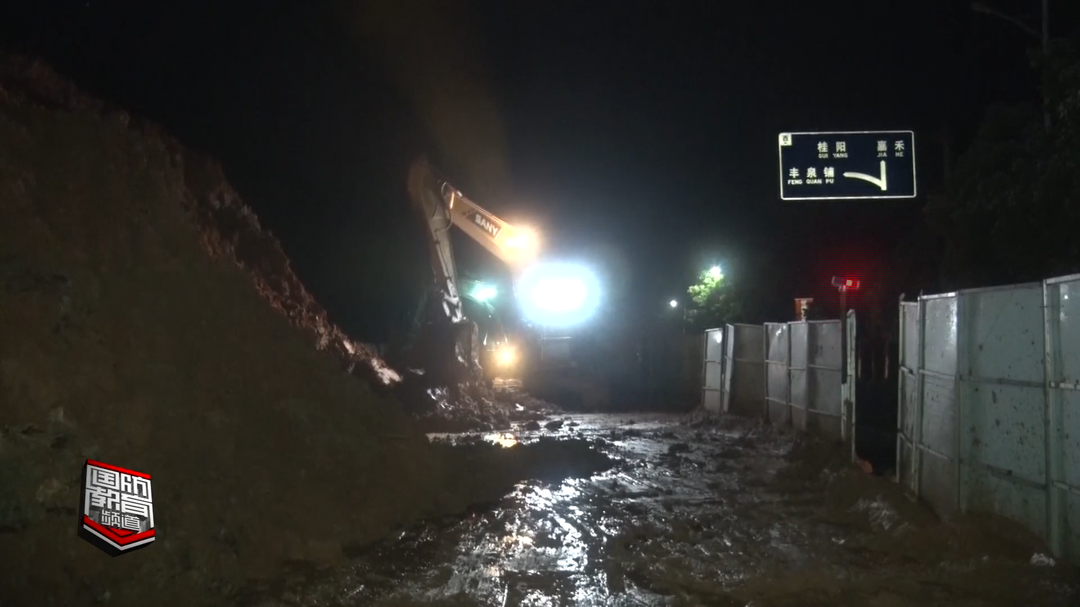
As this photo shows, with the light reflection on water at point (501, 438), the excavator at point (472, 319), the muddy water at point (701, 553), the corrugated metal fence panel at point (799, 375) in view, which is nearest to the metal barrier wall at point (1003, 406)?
the muddy water at point (701, 553)

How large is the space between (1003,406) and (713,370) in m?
14.4

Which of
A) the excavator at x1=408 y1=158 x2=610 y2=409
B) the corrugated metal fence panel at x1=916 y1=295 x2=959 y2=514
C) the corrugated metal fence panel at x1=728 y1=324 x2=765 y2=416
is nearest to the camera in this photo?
the corrugated metal fence panel at x1=916 y1=295 x2=959 y2=514

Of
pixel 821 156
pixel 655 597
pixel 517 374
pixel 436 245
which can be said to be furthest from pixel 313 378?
pixel 517 374

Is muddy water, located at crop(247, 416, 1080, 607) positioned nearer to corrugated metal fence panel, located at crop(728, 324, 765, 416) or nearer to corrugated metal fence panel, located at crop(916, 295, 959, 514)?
corrugated metal fence panel, located at crop(916, 295, 959, 514)

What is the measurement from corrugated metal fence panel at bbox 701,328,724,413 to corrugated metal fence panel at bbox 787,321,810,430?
15.0ft

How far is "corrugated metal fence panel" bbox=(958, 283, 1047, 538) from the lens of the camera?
23.1ft

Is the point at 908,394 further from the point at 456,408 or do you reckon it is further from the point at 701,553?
the point at 456,408

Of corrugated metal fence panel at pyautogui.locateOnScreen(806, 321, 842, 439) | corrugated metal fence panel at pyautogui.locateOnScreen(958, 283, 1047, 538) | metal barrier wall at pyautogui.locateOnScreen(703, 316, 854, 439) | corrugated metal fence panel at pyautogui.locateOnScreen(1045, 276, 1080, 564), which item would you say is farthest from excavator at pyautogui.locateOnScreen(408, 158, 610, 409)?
corrugated metal fence panel at pyautogui.locateOnScreen(1045, 276, 1080, 564)

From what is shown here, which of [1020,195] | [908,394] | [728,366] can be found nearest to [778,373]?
[728,366]

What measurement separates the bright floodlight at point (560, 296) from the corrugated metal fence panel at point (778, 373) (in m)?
8.24

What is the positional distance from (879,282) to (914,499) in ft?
68.5

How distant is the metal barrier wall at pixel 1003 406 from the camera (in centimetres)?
660

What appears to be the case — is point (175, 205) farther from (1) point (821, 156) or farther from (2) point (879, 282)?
(2) point (879, 282)

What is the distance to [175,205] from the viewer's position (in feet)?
33.0
